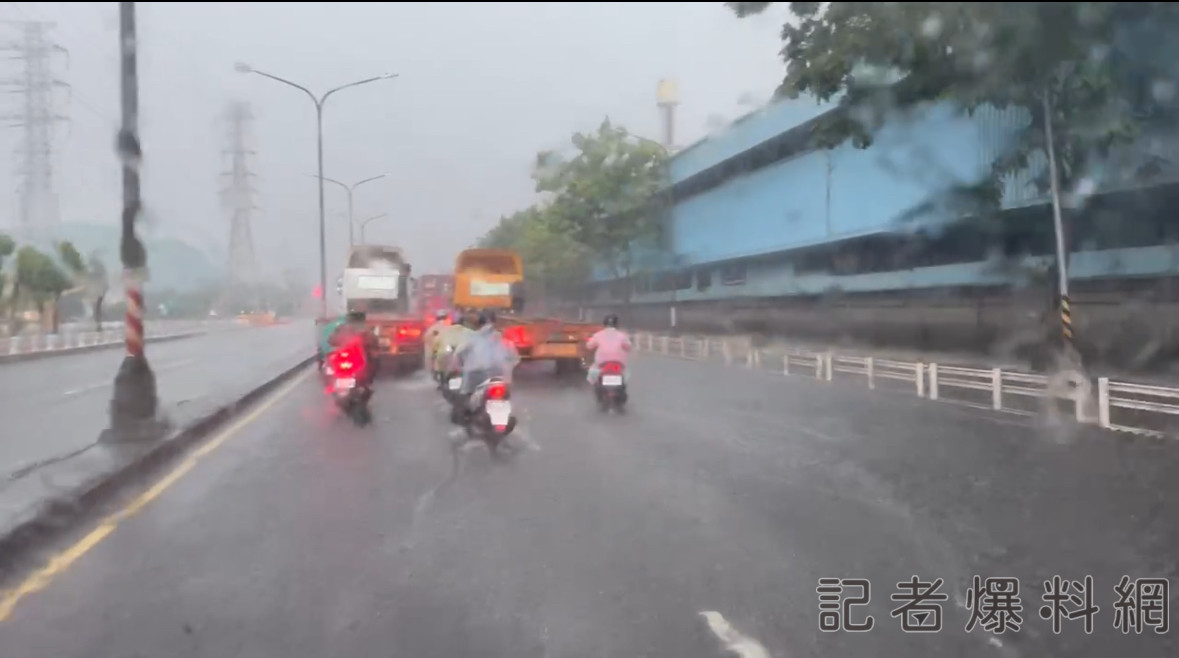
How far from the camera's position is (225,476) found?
11367mm

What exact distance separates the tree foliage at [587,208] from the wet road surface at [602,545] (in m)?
23.9

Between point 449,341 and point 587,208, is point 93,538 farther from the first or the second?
point 587,208

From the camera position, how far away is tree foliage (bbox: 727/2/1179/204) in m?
4.48

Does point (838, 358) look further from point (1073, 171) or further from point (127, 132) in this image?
point (127, 132)

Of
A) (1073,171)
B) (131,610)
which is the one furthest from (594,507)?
(1073,171)

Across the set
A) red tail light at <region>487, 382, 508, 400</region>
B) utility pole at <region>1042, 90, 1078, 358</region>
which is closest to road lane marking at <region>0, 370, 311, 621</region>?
red tail light at <region>487, 382, 508, 400</region>

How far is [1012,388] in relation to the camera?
17.7 metres

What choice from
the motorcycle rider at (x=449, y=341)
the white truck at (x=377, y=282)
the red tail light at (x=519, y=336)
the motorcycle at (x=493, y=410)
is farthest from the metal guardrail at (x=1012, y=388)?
the white truck at (x=377, y=282)

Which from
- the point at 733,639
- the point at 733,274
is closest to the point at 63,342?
the point at 733,274

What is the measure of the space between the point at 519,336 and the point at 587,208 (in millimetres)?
17926

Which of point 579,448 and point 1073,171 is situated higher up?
point 1073,171

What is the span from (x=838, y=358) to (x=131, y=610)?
2025cm

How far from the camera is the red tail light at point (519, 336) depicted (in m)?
25.9

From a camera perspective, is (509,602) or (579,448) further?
(579,448)
